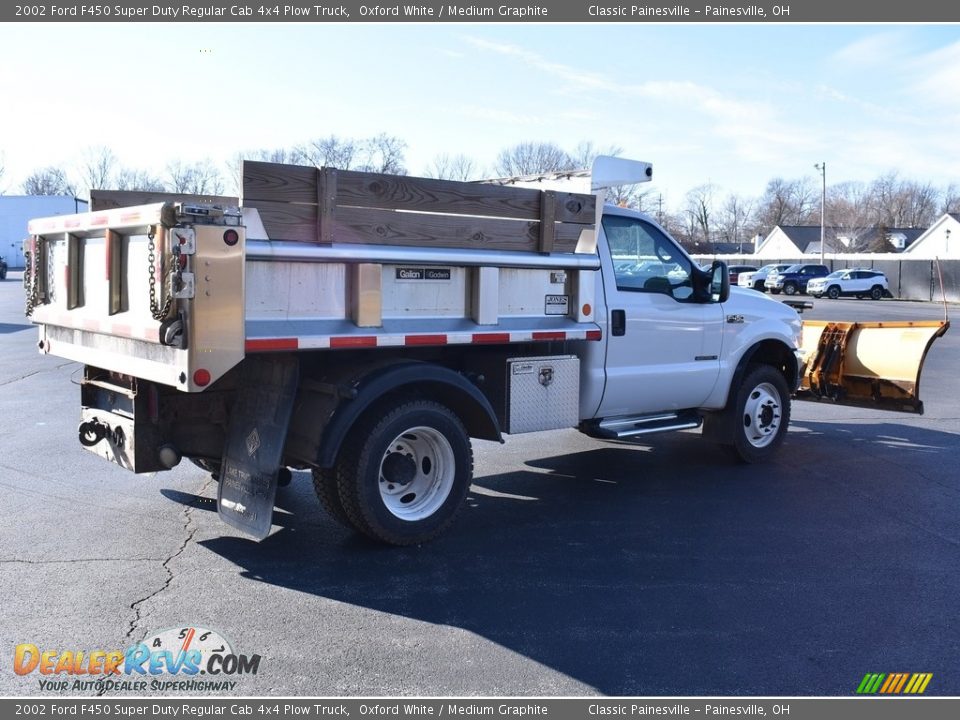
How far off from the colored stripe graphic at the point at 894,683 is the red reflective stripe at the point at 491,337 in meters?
3.15

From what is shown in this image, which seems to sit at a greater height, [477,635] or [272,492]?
[272,492]

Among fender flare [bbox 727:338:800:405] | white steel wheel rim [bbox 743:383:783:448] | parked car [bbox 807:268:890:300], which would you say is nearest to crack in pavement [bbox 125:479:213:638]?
fender flare [bbox 727:338:800:405]

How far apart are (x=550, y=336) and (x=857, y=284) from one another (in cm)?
4530

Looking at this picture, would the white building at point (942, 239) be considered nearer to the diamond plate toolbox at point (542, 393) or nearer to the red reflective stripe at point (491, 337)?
the diamond plate toolbox at point (542, 393)

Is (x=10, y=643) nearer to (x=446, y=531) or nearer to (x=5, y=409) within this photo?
(x=446, y=531)

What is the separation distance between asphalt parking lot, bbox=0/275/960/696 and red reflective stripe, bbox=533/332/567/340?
1325mm

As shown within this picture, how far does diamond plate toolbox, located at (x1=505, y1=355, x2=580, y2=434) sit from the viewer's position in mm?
6594

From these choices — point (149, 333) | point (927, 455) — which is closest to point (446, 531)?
point (149, 333)

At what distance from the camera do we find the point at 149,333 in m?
5.04

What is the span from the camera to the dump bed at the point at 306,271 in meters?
4.86

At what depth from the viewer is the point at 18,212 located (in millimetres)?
73938
